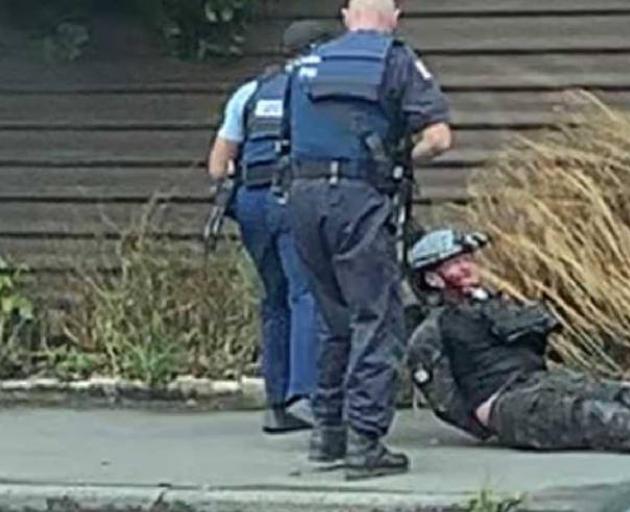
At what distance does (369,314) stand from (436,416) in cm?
152

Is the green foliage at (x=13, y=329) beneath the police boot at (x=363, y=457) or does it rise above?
beneath

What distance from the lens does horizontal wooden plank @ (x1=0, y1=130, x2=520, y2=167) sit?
12180 mm

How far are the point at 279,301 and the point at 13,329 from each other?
2.54m

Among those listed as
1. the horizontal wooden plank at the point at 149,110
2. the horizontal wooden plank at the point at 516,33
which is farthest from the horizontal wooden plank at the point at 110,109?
the horizontal wooden plank at the point at 516,33

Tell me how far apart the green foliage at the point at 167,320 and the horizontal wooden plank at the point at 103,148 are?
581mm

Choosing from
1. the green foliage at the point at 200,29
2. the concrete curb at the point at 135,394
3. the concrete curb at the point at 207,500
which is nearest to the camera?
the concrete curb at the point at 207,500

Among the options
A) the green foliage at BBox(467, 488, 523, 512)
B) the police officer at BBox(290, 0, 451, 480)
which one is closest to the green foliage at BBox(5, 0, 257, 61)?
the police officer at BBox(290, 0, 451, 480)

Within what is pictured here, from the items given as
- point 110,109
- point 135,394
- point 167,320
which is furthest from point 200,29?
point 135,394

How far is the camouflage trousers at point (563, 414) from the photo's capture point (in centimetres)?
915

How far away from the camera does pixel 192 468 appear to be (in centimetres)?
926

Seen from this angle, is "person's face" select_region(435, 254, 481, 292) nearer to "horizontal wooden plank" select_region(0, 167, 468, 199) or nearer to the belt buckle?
the belt buckle

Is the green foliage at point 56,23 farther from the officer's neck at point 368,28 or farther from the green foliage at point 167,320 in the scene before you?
the officer's neck at point 368,28

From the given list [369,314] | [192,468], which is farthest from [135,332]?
[369,314]

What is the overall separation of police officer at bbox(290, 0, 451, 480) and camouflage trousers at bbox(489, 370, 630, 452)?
839 millimetres
